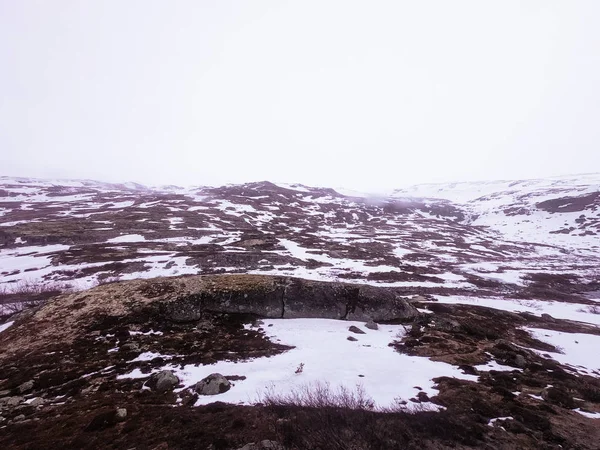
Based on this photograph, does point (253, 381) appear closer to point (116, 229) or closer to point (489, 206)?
point (116, 229)

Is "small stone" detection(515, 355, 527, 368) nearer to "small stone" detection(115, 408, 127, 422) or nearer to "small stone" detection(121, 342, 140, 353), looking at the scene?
"small stone" detection(115, 408, 127, 422)

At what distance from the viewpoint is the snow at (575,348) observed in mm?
18344

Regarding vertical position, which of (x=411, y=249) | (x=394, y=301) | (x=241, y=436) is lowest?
(x=411, y=249)

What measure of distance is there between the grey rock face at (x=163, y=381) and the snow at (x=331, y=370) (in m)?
0.49

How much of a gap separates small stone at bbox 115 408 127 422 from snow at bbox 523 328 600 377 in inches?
987

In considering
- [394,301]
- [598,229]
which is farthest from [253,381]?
[598,229]

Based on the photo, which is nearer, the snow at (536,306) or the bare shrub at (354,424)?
the bare shrub at (354,424)

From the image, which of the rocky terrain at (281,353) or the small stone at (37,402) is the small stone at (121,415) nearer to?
the rocky terrain at (281,353)

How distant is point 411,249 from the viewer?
65.9 m

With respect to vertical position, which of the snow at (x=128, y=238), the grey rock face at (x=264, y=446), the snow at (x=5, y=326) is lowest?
the snow at (x=128, y=238)

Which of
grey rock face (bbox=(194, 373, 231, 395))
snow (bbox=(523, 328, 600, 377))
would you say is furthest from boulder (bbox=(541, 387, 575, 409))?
grey rock face (bbox=(194, 373, 231, 395))

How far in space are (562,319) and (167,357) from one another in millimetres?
37715

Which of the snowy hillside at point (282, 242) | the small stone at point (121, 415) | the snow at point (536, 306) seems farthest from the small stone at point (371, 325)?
the snowy hillside at point (282, 242)

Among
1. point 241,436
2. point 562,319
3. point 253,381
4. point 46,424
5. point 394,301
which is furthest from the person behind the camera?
point 562,319
